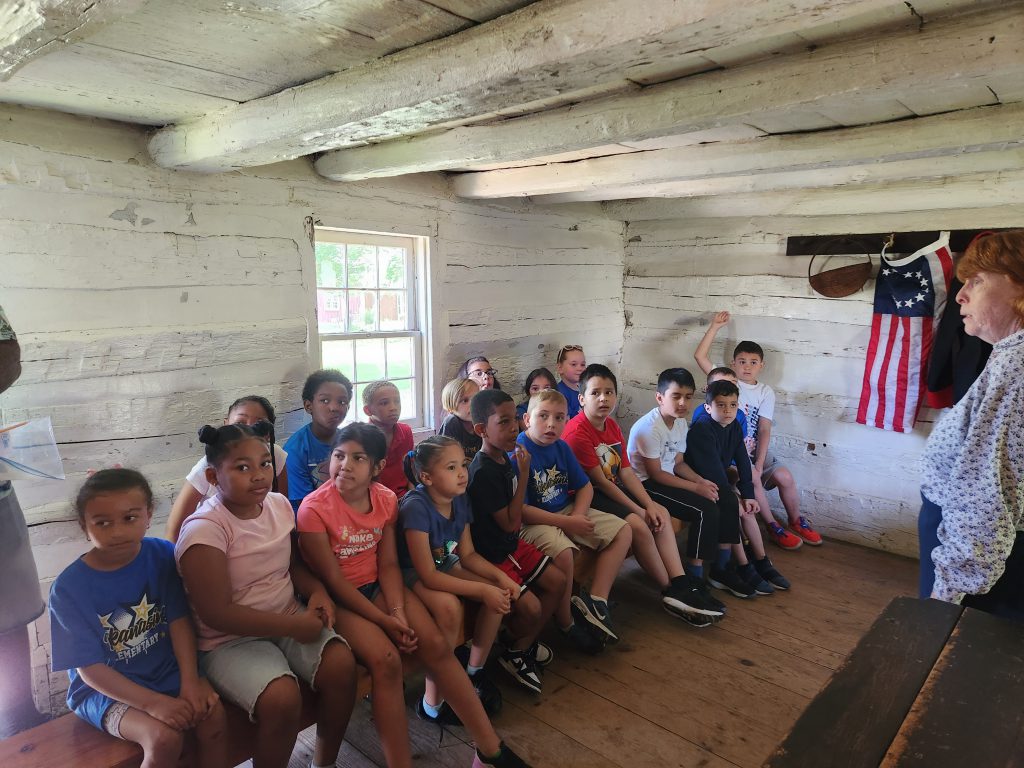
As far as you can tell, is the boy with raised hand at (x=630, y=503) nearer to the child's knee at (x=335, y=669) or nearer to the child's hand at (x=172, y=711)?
the child's knee at (x=335, y=669)

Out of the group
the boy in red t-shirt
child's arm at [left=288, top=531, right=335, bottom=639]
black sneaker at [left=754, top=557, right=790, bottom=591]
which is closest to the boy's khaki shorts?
the boy in red t-shirt

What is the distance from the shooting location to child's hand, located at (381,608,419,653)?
204cm

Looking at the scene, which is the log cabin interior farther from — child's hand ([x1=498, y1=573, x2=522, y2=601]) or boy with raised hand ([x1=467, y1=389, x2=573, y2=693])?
child's hand ([x1=498, y1=573, x2=522, y2=601])

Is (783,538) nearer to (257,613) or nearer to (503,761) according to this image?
(503,761)

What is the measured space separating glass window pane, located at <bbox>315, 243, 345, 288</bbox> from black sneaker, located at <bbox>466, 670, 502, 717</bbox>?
204 centimetres

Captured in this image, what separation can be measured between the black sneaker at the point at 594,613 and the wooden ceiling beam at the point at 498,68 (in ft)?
6.96

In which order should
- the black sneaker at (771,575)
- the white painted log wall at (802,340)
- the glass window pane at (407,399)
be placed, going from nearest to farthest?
1. the black sneaker at (771,575)
2. the glass window pane at (407,399)
3. the white painted log wall at (802,340)

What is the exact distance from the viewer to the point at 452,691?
207 cm

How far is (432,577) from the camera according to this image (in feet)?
7.30

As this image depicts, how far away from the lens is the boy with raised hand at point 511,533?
8.39 feet

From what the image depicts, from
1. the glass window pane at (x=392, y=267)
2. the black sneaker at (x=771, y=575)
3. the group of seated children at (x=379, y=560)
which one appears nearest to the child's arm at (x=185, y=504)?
the group of seated children at (x=379, y=560)

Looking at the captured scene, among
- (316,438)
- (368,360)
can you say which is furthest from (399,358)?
(316,438)

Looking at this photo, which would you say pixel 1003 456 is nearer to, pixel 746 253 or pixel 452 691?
pixel 452 691

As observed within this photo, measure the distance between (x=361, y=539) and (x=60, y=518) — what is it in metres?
1.23
